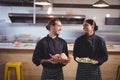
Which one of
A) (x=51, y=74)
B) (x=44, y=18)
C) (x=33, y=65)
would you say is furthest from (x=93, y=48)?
(x=44, y=18)

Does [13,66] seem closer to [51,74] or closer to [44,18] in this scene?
[51,74]

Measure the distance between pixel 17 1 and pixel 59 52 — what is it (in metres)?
5.33

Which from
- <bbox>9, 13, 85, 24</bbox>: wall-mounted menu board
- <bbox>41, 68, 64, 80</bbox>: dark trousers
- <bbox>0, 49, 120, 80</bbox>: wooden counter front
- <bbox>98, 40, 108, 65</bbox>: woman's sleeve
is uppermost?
<bbox>9, 13, 85, 24</bbox>: wall-mounted menu board

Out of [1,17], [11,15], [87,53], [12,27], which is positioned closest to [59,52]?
[87,53]

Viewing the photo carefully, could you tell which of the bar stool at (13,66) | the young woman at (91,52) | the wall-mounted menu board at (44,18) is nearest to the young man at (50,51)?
the young woman at (91,52)

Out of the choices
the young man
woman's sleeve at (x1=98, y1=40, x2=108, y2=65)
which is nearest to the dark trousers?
the young man

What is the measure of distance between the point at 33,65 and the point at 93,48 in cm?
189

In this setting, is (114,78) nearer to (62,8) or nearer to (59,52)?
(59,52)

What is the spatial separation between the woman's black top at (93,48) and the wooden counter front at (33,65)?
151cm

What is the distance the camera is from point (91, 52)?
9.55 feet

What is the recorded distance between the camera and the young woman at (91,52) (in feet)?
9.52

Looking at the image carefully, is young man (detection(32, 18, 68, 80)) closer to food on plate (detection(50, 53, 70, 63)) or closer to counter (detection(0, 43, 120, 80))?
food on plate (detection(50, 53, 70, 63))

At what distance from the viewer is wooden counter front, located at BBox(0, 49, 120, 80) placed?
4438 millimetres

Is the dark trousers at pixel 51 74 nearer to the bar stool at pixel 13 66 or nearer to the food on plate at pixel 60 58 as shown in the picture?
the food on plate at pixel 60 58
